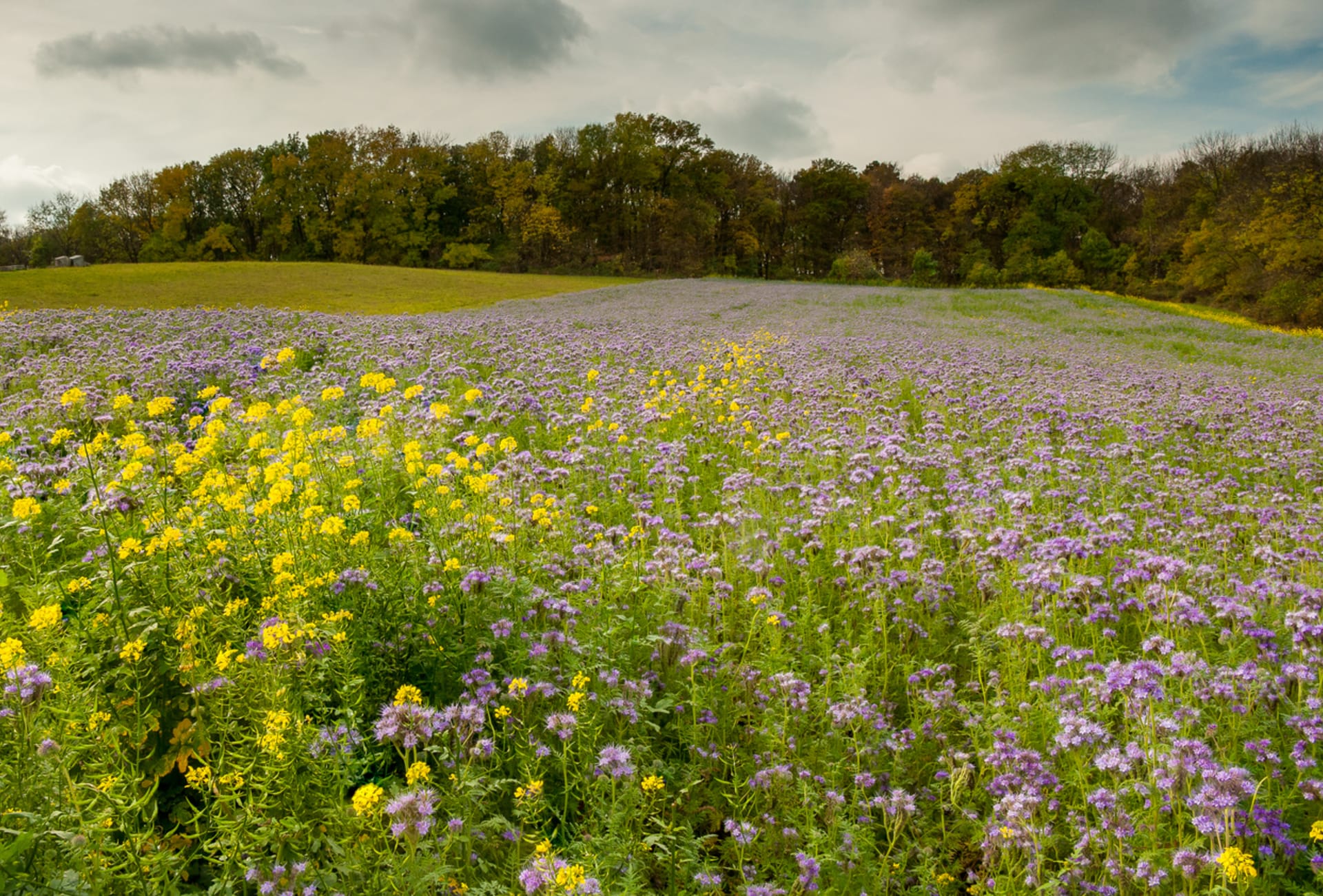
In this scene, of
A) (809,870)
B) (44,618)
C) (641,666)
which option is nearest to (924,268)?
(641,666)

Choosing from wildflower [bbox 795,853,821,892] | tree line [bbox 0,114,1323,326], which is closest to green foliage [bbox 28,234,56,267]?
tree line [bbox 0,114,1323,326]

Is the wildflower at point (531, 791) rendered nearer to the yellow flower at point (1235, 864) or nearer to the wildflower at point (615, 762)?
the wildflower at point (615, 762)

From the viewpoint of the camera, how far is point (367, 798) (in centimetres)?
229

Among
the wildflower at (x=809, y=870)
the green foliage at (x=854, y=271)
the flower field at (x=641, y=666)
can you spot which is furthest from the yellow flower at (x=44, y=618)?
the green foliage at (x=854, y=271)

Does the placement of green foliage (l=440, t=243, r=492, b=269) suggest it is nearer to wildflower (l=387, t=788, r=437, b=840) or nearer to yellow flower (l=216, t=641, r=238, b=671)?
yellow flower (l=216, t=641, r=238, b=671)

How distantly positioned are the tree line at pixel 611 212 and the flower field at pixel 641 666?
5956 centimetres

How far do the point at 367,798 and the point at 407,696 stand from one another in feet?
1.79

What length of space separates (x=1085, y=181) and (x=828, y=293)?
50.6 metres

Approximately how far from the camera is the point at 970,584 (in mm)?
5340

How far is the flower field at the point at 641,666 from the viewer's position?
2.65 meters

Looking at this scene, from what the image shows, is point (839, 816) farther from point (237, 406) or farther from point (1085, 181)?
point (1085, 181)

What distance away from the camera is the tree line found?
6284 centimetres

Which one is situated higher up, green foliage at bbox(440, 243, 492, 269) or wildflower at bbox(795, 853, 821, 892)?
green foliage at bbox(440, 243, 492, 269)

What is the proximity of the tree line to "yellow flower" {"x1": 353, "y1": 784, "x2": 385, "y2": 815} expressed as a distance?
6406 cm
